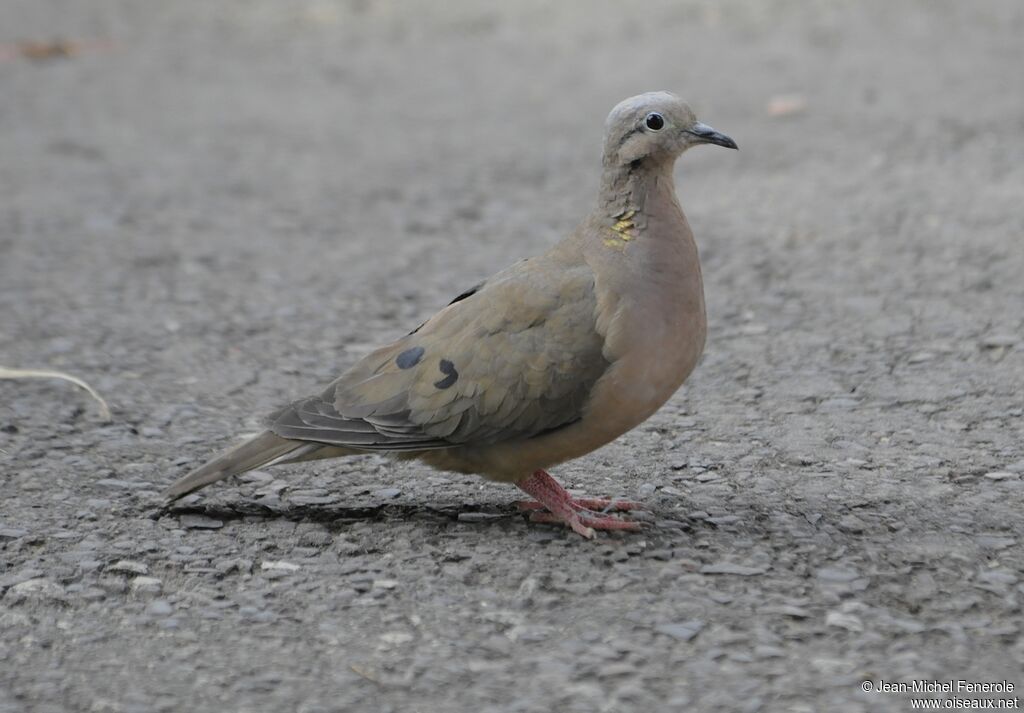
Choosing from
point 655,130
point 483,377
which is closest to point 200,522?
point 483,377

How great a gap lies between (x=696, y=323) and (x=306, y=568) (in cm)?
120

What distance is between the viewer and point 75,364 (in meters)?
5.46

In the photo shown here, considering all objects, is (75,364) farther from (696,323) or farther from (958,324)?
(958,324)

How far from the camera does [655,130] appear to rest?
3754 millimetres

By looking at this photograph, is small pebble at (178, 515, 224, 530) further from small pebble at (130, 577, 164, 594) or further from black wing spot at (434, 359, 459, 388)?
black wing spot at (434, 359, 459, 388)

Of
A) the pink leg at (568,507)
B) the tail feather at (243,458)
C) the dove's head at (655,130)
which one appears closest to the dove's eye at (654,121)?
the dove's head at (655,130)

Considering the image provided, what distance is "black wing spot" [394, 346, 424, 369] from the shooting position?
386 cm

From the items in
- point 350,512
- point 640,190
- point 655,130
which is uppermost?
point 655,130

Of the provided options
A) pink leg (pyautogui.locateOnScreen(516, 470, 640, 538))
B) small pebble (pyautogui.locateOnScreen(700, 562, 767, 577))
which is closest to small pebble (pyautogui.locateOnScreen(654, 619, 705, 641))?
small pebble (pyautogui.locateOnScreen(700, 562, 767, 577))

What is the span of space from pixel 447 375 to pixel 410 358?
0.53 ft

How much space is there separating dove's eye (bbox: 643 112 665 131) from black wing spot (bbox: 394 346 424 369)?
2.85 ft

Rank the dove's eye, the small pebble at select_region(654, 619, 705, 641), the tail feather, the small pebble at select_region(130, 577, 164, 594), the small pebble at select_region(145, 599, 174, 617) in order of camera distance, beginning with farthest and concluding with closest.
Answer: the tail feather < the dove's eye < the small pebble at select_region(130, 577, 164, 594) < the small pebble at select_region(145, 599, 174, 617) < the small pebble at select_region(654, 619, 705, 641)

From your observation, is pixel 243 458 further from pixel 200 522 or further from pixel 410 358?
pixel 410 358

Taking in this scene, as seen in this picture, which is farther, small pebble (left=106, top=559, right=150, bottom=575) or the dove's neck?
the dove's neck
